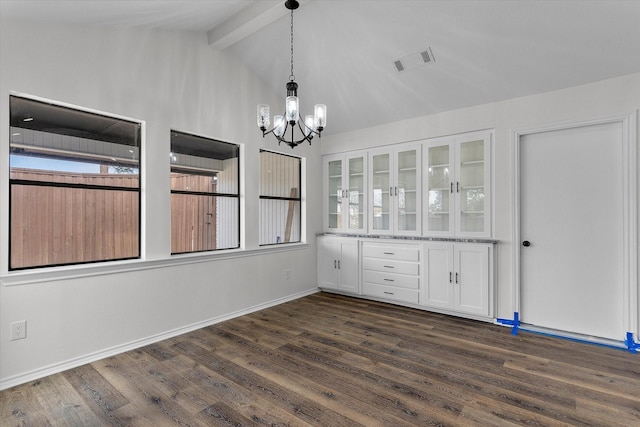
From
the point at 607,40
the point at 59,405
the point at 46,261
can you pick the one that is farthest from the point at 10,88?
the point at 607,40

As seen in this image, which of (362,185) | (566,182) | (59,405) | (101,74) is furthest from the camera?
(362,185)

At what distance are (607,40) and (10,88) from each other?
487cm

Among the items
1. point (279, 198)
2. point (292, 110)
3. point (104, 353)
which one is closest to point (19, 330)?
point (104, 353)

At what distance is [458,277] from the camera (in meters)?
3.99

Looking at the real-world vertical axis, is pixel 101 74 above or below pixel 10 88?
above

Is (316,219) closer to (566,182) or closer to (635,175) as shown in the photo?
(566,182)

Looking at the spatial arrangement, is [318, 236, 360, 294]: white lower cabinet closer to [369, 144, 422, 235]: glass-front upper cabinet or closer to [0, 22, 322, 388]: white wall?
[369, 144, 422, 235]: glass-front upper cabinet

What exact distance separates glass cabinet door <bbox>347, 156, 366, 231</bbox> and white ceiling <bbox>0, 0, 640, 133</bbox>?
977 millimetres

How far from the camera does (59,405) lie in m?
2.23

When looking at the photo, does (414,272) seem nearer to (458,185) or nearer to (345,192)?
(458,185)

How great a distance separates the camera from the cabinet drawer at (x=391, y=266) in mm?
4367

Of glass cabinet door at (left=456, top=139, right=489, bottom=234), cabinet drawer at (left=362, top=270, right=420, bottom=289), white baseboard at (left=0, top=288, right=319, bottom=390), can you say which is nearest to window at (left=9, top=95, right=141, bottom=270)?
white baseboard at (left=0, top=288, right=319, bottom=390)

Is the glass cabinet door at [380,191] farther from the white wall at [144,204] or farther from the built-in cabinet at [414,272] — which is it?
the white wall at [144,204]

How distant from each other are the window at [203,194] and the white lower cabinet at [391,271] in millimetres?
1901
